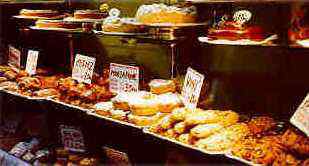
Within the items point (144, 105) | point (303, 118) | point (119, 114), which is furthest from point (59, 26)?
point (303, 118)

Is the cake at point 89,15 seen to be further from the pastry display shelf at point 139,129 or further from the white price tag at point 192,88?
the white price tag at point 192,88

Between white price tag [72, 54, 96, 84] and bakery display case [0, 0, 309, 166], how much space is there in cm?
1

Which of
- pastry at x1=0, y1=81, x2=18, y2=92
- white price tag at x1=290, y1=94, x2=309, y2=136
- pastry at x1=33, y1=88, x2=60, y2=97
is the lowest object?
pastry at x1=0, y1=81, x2=18, y2=92

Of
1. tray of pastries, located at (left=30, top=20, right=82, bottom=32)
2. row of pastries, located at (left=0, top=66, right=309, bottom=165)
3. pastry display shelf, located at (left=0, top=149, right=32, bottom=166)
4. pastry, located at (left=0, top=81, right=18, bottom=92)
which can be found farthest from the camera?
pastry, located at (left=0, top=81, right=18, bottom=92)

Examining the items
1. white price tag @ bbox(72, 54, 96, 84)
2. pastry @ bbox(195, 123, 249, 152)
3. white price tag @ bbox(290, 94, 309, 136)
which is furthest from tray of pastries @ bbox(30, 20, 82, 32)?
white price tag @ bbox(290, 94, 309, 136)

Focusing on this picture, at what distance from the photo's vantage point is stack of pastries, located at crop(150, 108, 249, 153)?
3.99m

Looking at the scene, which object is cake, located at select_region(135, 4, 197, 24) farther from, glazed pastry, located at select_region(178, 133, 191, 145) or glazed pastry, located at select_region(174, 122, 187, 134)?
glazed pastry, located at select_region(178, 133, 191, 145)

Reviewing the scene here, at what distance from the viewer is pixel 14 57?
7461mm

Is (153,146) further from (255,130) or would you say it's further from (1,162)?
(1,162)

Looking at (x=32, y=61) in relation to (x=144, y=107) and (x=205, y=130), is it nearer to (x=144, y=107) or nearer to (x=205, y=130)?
(x=144, y=107)

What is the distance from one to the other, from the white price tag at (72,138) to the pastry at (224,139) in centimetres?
246

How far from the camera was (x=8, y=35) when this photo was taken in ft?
25.8

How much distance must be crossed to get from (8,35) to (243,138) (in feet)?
16.5

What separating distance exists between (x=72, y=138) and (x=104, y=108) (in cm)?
143
